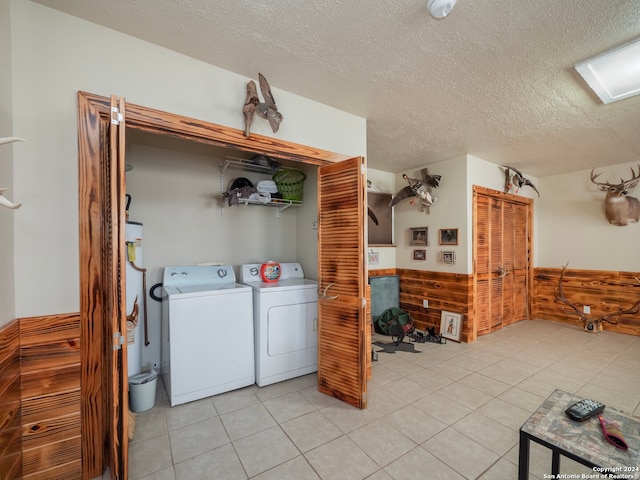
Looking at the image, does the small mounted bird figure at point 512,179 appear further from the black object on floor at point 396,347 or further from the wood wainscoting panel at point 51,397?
the wood wainscoting panel at point 51,397

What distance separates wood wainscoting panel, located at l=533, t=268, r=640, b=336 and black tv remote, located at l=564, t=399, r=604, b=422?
4135 millimetres

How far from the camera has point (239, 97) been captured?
203cm

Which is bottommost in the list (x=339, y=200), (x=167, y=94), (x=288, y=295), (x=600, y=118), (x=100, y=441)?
(x=100, y=441)

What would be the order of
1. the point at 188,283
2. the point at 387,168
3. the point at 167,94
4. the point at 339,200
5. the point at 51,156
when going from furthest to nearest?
the point at 387,168, the point at 188,283, the point at 339,200, the point at 167,94, the point at 51,156

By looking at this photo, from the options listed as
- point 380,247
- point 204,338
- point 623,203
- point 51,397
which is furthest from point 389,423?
point 623,203

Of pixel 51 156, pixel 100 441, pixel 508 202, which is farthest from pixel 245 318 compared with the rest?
pixel 508 202

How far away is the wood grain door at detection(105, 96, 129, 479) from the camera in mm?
1351

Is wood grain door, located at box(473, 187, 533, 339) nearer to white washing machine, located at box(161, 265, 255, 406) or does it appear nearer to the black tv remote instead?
the black tv remote

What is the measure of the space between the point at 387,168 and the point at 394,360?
2.84m

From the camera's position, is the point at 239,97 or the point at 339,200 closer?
the point at 239,97

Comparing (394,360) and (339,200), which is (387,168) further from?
(394,360)

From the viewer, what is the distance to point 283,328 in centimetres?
266

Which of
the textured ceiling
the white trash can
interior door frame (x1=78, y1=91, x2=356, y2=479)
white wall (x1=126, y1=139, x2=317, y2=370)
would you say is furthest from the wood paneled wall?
interior door frame (x1=78, y1=91, x2=356, y2=479)

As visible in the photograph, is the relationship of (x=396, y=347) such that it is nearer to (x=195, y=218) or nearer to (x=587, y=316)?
(x=195, y=218)
